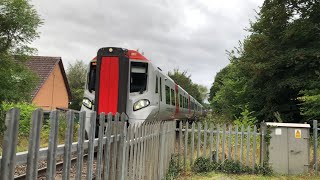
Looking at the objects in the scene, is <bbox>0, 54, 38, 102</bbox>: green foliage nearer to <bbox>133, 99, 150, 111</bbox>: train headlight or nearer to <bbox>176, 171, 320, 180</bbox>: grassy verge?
<bbox>133, 99, 150, 111</bbox>: train headlight

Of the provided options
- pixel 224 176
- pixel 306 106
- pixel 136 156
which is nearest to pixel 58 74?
pixel 306 106

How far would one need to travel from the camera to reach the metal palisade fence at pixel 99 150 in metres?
2.17

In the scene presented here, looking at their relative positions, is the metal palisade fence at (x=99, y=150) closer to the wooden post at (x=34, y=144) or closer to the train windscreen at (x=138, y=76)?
the wooden post at (x=34, y=144)

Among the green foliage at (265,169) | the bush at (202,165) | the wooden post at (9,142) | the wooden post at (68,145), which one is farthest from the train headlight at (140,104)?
the wooden post at (9,142)

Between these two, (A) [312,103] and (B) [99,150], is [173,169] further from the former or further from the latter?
(A) [312,103]

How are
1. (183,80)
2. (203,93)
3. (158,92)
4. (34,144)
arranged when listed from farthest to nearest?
(203,93) < (183,80) < (158,92) < (34,144)

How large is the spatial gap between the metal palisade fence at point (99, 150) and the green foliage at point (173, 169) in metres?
0.25

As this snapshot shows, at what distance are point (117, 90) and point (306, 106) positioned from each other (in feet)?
35.0

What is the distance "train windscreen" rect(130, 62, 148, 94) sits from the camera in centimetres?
1184

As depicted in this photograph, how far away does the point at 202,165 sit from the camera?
32.2 ft

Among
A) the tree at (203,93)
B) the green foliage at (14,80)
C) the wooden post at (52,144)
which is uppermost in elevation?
the tree at (203,93)

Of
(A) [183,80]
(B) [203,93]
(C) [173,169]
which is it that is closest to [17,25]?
(C) [173,169]

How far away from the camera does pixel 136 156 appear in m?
5.62

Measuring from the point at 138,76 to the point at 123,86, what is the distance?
1.25 metres
